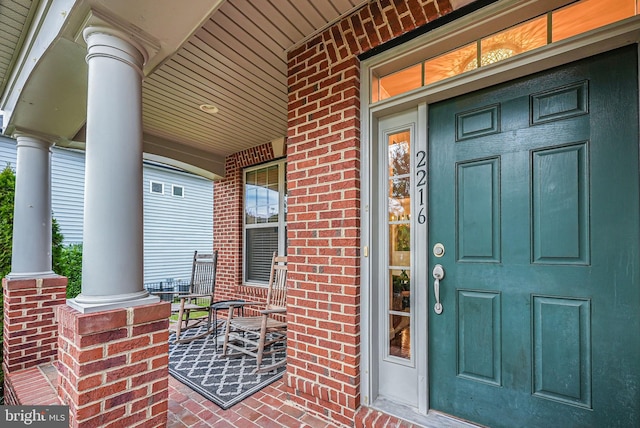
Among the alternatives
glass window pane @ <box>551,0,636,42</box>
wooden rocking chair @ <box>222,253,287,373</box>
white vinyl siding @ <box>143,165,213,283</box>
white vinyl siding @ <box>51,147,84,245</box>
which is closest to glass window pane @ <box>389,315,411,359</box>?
wooden rocking chair @ <box>222,253,287,373</box>

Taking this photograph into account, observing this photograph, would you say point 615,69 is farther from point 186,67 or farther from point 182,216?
point 182,216

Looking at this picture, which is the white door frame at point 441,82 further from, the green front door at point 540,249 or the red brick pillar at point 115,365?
the red brick pillar at point 115,365

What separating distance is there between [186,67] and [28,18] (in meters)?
0.96

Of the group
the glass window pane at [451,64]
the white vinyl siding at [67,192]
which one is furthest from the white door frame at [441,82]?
the white vinyl siding at [67,192]

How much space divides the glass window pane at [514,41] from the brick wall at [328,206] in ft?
1.30

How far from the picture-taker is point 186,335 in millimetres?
3826

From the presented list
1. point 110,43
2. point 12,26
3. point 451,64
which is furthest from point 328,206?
point 12,26

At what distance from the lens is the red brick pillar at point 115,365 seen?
4.25ft

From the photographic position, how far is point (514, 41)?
1.55m

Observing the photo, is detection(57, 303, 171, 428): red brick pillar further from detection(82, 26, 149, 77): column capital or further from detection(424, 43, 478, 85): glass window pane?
detection(424, 43, 478, 85): glass window pane

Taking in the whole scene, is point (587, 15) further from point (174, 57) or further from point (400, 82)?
point (174, 57)

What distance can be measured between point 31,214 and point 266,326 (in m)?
2.47

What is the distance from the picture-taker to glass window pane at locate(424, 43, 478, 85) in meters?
1.69

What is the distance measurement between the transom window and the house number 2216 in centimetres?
45
